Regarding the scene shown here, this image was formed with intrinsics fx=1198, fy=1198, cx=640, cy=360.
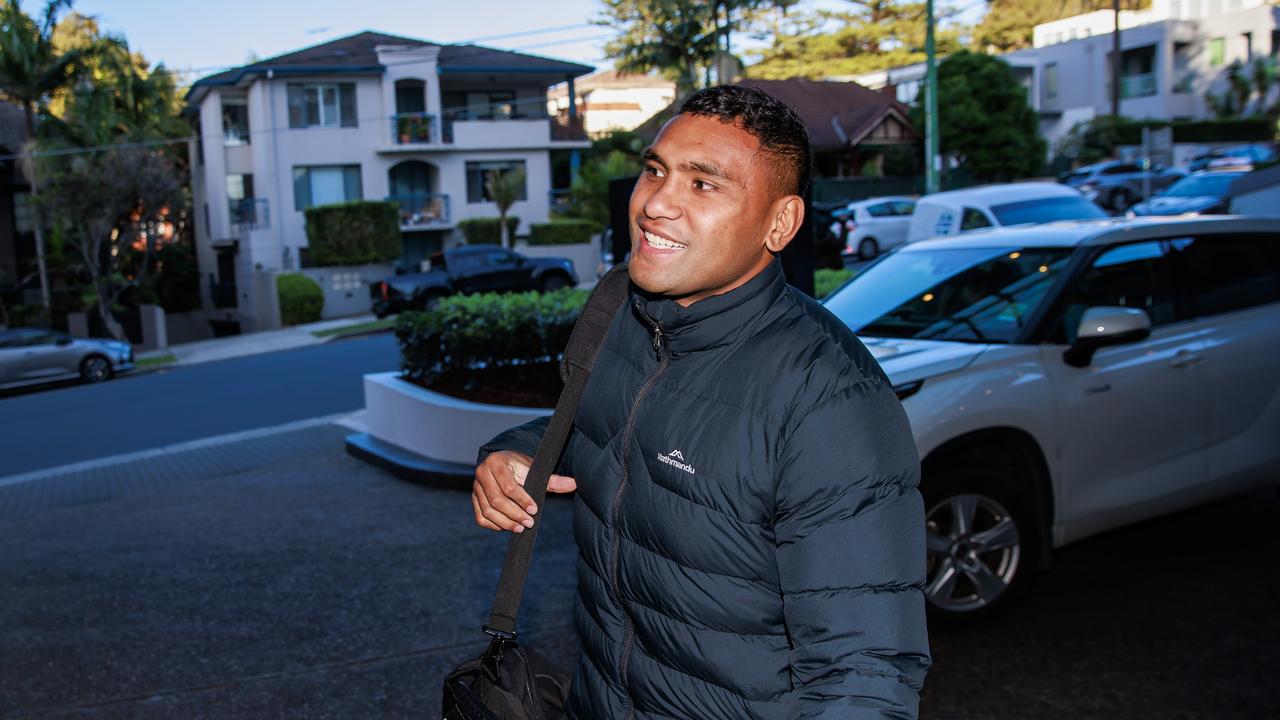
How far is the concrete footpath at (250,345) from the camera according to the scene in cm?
2790

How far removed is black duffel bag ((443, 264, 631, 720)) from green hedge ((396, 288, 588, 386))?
6.62 m

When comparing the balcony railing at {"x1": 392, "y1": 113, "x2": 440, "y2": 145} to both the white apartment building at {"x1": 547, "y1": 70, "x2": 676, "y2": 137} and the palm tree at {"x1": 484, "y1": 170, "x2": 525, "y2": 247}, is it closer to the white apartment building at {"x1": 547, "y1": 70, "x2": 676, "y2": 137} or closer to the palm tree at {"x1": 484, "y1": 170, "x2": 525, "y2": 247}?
the palm tree at {"x1": 484, "y1": 170, "x2": 525, "y2": 247}

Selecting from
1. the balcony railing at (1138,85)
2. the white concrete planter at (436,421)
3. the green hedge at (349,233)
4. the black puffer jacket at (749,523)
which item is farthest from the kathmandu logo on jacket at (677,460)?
the balcony railing at (1138,85)

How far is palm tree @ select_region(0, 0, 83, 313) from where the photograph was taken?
3650 cm

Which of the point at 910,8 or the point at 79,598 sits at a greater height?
the point at 910,8

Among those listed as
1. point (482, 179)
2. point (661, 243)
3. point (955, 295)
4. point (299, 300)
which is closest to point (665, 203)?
point (661, 243)

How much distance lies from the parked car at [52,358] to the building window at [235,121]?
19.9m

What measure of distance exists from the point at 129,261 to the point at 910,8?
39736mm

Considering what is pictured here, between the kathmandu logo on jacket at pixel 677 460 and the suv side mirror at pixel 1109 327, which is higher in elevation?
the kathmandu logo on jacket at pixel 677 460

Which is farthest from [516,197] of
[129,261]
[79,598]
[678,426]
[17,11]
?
[678,426]

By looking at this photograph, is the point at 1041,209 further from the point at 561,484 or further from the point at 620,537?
the point at 620,537

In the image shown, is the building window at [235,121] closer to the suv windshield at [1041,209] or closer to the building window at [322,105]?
the building window at [322,105]

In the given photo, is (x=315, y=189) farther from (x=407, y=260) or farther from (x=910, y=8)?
(x=910, y=8)

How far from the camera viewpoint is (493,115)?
147ft
